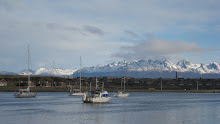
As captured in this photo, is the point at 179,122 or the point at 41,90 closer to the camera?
the point at 179,122

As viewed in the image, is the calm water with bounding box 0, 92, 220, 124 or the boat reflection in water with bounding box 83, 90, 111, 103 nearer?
the calm water with bounding box 0, 92, 220, 124

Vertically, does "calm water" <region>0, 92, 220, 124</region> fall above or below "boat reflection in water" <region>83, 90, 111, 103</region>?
below

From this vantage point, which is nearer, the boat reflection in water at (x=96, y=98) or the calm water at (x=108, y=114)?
the calm water at (x=108, y=114)

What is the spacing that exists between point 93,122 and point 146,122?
8.13 m

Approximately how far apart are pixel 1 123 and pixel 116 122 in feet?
56.3

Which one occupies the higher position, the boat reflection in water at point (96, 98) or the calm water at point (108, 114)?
the boat reflection in water at point (96, 98)

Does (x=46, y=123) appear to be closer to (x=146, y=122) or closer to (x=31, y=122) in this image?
(x=31, y=122)

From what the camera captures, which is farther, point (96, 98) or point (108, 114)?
point (96, 98)

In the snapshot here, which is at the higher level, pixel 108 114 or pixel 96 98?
pixel 96 98

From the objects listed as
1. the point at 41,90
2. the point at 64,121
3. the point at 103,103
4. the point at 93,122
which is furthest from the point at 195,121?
the point at 41,90

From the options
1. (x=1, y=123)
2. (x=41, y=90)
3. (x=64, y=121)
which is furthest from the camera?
(x=41, y=90)

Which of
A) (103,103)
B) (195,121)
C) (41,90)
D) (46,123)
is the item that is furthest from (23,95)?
(195,121)

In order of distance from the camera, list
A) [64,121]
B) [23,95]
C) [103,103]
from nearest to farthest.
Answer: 1. [64,121]
2. [103,103]
3. [23,95]

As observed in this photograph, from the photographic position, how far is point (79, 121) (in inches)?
2071
